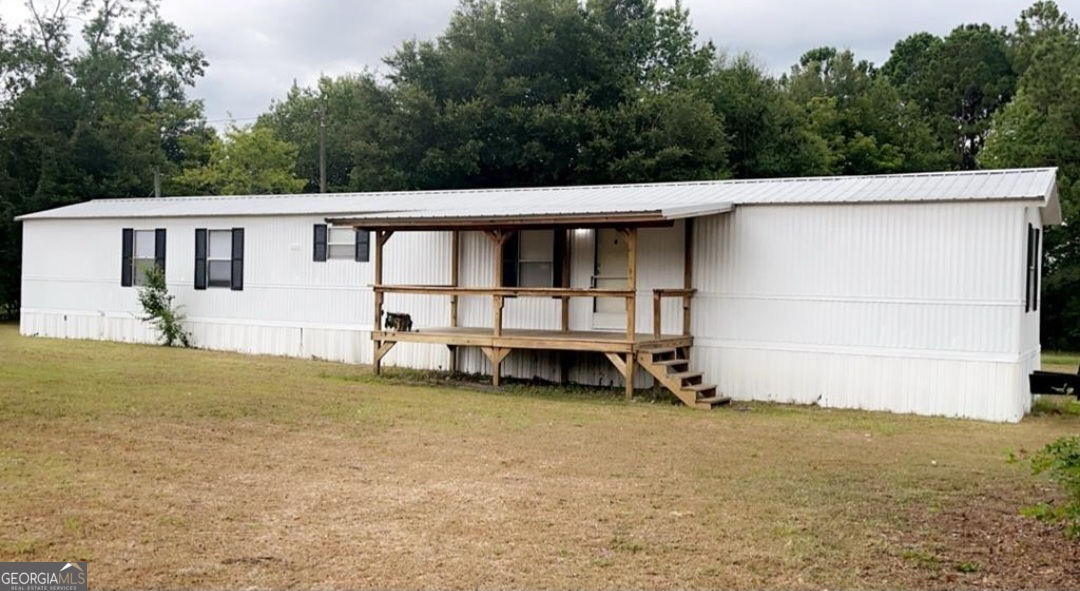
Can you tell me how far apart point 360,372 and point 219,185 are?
27.9m

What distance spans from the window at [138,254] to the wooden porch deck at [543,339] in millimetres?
7199

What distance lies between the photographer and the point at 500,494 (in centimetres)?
743

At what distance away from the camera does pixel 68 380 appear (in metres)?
13.2

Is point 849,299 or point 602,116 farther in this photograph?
point 602,116

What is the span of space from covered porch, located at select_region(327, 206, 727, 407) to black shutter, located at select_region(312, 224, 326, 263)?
258 centimetres

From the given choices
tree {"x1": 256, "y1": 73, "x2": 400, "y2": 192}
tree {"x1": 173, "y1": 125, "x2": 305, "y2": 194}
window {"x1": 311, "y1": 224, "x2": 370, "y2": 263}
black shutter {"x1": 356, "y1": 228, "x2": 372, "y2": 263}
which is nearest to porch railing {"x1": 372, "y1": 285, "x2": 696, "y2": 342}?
black shutter {"x1": 356, "y1": 228, "x2": 372, "y2": 263}

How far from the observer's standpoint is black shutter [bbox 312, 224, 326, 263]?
18406 millimetres

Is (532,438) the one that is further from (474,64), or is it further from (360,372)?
(474,64)

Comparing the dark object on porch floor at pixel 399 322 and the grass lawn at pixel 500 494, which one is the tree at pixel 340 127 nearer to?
the dark object on porch floor at pixel 399 322

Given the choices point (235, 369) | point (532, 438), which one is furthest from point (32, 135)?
point (532, 438)

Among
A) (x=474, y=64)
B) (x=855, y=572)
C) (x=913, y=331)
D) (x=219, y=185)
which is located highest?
(x=474, y=64)

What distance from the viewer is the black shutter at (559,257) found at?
16.0 metres

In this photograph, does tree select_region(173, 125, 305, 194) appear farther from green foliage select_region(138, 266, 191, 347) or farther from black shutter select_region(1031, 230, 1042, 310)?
black shutter select_region(1031, 230, 1042, 310)

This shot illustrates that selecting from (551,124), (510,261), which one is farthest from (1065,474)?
(551,124)
